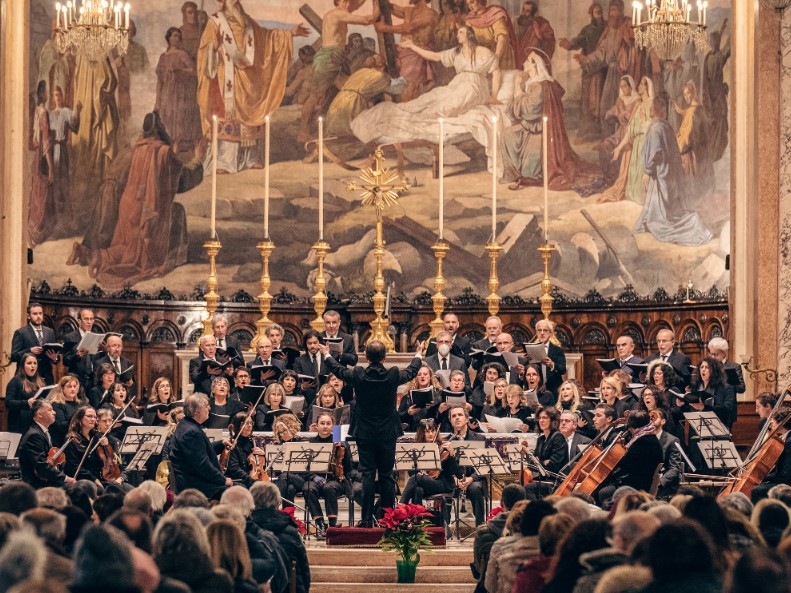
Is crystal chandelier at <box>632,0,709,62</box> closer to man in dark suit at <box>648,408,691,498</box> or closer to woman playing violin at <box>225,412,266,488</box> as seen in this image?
man in dark suit at <box>648,408,691,498</box>

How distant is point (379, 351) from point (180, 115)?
27.7 ft

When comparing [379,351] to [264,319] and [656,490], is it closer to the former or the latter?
[656,490]

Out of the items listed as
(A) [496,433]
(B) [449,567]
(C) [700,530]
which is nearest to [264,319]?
(A) [496,433]

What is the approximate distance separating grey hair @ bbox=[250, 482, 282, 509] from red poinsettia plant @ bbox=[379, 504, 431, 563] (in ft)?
8.82

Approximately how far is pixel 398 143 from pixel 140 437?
30.1 feet

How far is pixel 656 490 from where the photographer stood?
12828mm

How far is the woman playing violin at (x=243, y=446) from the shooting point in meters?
13.9

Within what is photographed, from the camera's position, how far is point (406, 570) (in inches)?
489

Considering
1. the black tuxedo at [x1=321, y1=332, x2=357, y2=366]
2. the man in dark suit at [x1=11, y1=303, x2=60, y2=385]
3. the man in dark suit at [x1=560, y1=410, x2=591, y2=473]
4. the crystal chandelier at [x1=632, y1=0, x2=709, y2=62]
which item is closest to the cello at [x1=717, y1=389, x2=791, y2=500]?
the man in dark suit at [x1=560, y1=410, x2=591, y2=473]

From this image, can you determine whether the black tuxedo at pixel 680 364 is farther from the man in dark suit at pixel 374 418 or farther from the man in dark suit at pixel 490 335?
the man in dark suit at pixel 374 418

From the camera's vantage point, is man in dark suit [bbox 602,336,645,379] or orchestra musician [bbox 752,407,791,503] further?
man in dark suit [bbox 602,336,645,379]

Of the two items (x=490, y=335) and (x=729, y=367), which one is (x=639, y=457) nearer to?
(x=729, y=367)

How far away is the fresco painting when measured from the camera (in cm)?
2028

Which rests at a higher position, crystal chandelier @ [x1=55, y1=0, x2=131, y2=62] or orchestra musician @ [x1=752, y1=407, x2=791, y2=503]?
crystal chandelier @ [x1=55, y1=0, x2=131, y2=62]
